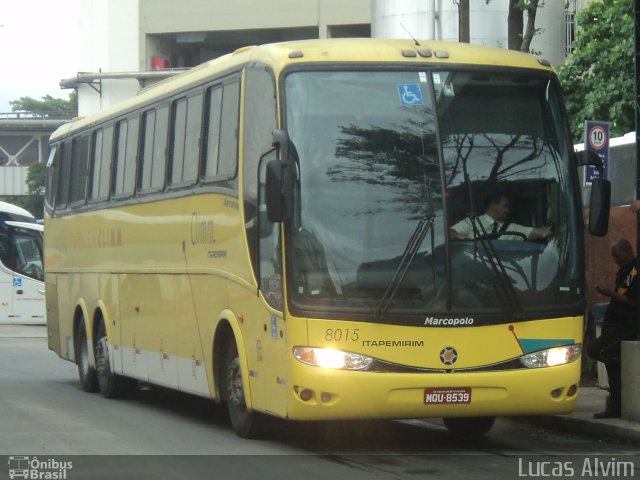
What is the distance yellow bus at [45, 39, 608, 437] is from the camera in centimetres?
1091

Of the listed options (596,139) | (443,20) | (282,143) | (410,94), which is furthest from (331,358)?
(443,20)

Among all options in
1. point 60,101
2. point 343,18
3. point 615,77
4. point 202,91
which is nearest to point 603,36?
point 615,77

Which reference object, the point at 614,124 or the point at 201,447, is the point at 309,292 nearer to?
the point at 201,447

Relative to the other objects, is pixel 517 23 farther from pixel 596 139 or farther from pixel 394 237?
pixel 394 237

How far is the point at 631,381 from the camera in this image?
1296cm

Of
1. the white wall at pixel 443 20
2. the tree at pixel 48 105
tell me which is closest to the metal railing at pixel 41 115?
the tree at pixel 48 105

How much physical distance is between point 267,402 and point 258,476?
1.53 metres

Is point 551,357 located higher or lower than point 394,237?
lower

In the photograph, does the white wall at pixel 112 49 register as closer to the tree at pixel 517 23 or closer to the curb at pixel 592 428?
the tree at pixel 517 23

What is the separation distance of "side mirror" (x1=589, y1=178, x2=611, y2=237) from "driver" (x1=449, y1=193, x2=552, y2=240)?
46cm

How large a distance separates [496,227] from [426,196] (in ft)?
2.13

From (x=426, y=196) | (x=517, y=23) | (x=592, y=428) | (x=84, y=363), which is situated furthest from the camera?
(x=517, y=23)

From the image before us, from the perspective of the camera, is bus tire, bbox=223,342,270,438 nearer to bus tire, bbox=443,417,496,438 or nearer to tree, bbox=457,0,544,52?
bus tire, bbox=443,417,496,438

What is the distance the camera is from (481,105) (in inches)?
457
